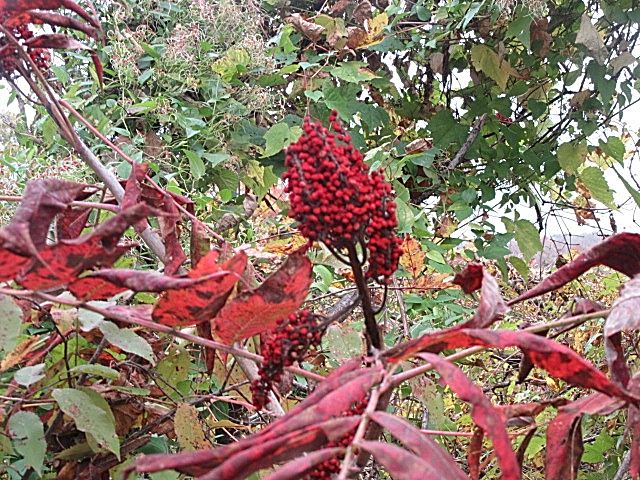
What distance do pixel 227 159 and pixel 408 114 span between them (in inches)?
17.1

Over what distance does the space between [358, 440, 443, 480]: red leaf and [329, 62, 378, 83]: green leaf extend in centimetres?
89

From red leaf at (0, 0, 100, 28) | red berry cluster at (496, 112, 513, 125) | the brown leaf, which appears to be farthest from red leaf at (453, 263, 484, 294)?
red berry cluster at (496, 112, 513, 125)

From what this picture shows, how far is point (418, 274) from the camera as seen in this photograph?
2.84ft

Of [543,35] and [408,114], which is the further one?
[408,114]

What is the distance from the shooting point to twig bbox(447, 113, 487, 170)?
1.19 meters

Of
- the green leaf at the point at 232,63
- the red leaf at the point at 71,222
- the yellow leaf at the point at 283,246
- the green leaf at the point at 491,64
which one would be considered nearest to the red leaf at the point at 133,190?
the red leaf at the point at 71,222

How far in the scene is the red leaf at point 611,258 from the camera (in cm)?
28

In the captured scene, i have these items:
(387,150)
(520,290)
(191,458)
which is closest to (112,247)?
(191,458)

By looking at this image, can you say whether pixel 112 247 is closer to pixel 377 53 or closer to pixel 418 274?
pixel 418 274

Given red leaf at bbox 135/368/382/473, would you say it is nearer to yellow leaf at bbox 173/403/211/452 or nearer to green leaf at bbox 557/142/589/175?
yellow leaf at bbox 173/403/211/452

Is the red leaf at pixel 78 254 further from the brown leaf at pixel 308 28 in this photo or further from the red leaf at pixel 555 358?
the brown leaf at pixel 308 28

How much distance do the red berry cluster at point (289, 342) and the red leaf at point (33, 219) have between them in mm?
107

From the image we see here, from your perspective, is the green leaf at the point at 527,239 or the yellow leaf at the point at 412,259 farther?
the green leaf at the point at 527,239

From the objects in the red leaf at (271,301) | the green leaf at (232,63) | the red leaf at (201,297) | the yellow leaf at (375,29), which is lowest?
the red leaf at (271,301)
